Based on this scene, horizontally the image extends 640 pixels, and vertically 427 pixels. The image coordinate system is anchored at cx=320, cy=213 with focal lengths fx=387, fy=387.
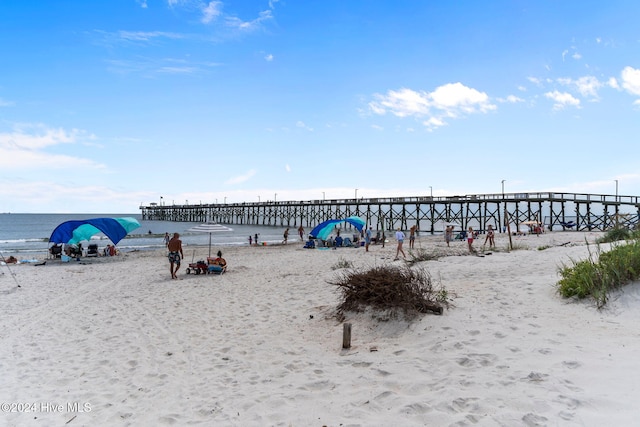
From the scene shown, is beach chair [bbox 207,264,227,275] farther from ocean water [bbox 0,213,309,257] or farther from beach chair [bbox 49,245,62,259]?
beach chair [bbox 49,245,62,259]

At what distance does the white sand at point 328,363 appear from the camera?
3.25 meters

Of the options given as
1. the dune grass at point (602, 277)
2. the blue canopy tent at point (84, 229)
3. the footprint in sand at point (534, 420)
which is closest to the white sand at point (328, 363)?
the footprint in sand at point (534, 420)

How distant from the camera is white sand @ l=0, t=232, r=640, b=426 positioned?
3.25 meters


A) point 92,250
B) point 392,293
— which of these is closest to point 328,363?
point 392,293

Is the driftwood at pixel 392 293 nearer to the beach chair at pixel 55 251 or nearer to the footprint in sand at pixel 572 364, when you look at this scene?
the footprint in sand at pixel 572 364

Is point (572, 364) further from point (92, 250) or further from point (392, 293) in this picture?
point (92, 250)

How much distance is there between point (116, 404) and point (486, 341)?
410 cm

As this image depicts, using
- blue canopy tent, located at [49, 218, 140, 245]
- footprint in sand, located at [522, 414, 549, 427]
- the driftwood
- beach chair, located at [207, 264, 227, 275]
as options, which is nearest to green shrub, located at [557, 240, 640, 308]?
the driftwood

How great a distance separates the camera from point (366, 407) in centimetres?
342

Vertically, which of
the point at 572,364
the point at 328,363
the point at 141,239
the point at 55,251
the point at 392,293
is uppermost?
the point at 392,293

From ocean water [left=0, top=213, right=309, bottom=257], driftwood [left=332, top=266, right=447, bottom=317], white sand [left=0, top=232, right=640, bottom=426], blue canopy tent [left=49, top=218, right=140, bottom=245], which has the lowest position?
ocean water [left=0, top=213, right=309, bottom=257]

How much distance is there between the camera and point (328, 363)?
4.57 m

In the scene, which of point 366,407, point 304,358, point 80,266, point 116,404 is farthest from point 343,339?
point 80,266

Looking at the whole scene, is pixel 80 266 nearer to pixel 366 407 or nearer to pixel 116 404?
pixel 116 404
